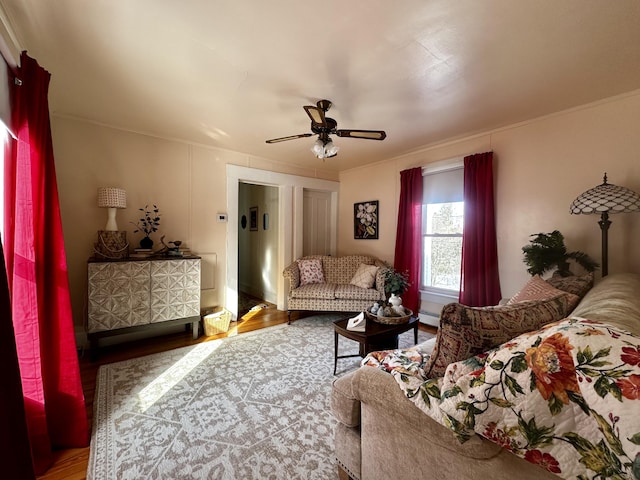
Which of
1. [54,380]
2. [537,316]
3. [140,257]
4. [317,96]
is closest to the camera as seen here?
[537,316]

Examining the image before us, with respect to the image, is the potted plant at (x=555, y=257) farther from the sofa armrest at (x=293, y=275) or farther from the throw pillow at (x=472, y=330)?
the sofa armrest at (x=293, y=275)

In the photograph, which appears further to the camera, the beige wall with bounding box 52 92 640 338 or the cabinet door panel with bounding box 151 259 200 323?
the cabinet door panel with bounding box 151 259 200 323

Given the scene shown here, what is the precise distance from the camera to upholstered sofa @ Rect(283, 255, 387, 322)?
3.86 m

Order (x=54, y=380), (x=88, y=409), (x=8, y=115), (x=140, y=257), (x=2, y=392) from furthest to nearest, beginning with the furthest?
1. (x=140, y=257)
2. (x=88, y=409)
3. (x=54, y=380)
4. (x=8, y=115)
5. (x=2, y=392)

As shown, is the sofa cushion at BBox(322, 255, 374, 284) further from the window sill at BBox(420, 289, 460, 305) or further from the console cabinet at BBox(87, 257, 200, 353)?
the console cabinet at BBox(87, 257, 200, 353)

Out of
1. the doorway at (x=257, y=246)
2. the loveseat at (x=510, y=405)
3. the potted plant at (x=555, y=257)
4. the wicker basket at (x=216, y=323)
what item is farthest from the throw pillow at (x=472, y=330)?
the doorway at (x=257, y=246)

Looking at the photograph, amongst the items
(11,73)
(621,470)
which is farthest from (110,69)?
(621,470)

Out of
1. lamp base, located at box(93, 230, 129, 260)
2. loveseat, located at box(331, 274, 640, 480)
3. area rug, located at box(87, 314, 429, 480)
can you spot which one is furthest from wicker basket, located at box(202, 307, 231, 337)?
loveseat, located at box(331, 274, 640, 480)

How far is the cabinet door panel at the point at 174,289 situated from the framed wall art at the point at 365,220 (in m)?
2.81

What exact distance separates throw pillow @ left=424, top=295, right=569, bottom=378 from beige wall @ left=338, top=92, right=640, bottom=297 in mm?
2340

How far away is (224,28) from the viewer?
168 cm

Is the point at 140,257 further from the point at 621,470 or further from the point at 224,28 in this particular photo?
the point at 621,470

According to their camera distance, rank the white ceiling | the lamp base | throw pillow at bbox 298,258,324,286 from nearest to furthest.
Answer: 1. the white ceiling
2. the lamp base
3. throw pillow at bbox 298,258,324,286

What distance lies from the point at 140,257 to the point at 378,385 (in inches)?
118
